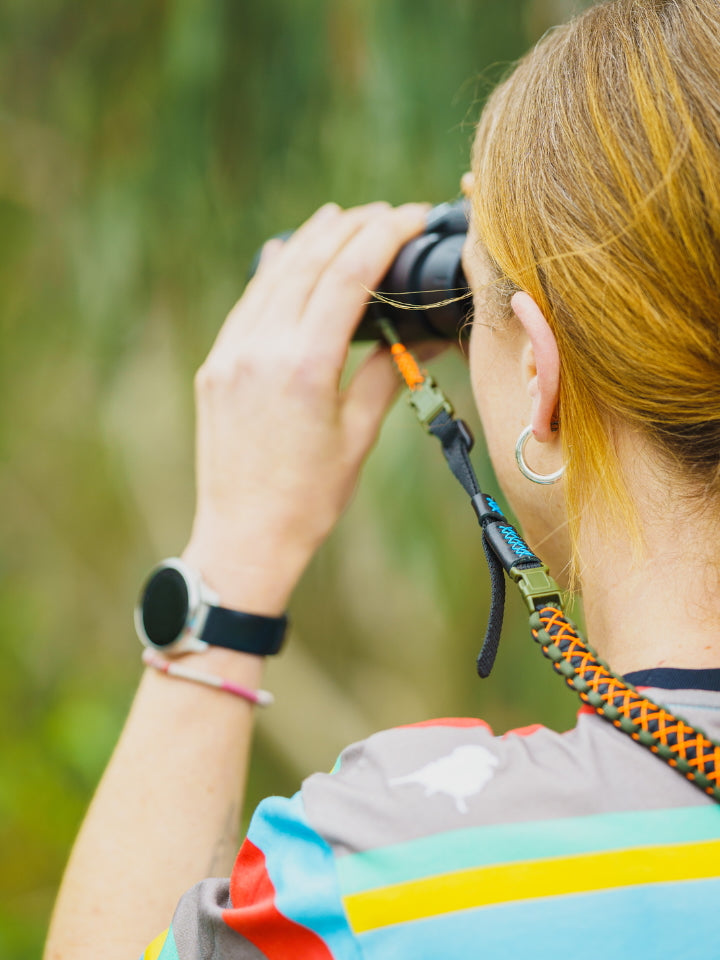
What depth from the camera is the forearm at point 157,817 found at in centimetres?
65

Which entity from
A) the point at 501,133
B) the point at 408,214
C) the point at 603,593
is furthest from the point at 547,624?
the point at 408,214

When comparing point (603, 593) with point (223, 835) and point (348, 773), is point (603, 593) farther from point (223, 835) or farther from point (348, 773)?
point (223, 835)

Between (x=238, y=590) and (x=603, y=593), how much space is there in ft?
1.10

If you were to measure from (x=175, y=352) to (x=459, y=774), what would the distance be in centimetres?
104

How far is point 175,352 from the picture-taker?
1398mm

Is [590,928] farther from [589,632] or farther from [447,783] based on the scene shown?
[589,632]

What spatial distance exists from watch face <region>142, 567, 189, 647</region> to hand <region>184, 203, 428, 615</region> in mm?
24

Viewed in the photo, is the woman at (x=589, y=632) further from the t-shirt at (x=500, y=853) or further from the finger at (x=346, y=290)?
the finger at (x=346, y=290)

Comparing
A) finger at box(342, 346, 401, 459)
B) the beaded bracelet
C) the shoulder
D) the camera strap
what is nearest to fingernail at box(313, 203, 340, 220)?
finger at box(342, 346, 401, 459)

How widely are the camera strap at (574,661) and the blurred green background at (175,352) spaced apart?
2.19 feet

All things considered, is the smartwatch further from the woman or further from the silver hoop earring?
the silver hoop earring

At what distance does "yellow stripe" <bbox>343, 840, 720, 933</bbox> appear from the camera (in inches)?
16.6

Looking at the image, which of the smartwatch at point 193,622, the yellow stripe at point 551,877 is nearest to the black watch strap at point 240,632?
the smartwatch at point 193,622

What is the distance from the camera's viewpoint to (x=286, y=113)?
1.22 metres
